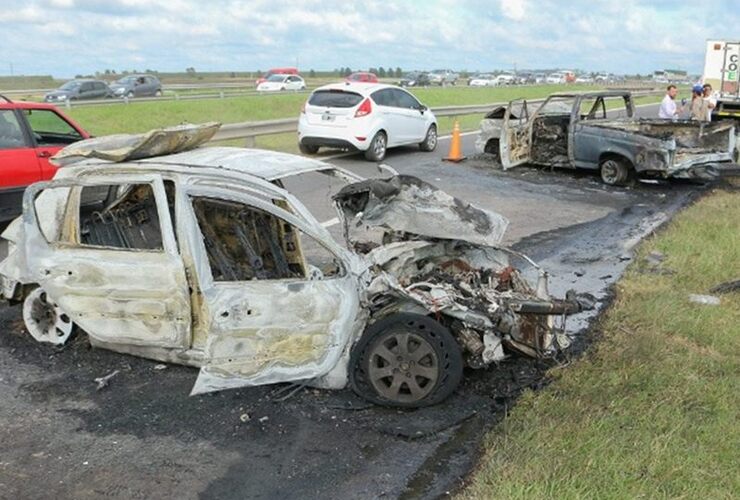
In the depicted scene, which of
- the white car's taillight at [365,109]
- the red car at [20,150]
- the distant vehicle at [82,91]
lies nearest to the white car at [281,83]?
the distant vehicle at [82,91]

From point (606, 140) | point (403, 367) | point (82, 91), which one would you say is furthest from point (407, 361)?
point (82, 91)

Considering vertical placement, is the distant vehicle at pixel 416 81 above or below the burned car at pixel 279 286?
above

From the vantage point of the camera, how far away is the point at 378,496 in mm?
3473

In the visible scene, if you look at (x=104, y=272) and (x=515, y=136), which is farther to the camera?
(x=515, y=136)

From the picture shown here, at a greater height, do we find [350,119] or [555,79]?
[555,79]

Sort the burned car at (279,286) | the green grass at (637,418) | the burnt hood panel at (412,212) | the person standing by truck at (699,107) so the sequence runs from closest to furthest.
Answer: the green grass at (637,418) < the burned car at (279,286) < the burnt hood panel at (412,212) < the person standing by truck at (699,107)

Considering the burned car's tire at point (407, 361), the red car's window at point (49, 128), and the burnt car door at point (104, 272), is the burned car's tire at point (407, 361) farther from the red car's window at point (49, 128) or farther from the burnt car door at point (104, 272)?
the red car's window at point (49, 128)

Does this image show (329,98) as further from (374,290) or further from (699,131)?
(374,290)

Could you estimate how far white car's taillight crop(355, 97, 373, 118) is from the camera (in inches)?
557

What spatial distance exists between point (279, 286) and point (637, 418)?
2.31 metres

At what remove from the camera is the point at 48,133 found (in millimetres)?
8562

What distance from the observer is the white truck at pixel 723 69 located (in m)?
21.7

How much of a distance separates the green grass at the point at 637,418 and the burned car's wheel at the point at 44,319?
3.21 meters

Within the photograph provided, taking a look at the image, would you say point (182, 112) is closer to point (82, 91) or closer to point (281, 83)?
point (82, 91)
